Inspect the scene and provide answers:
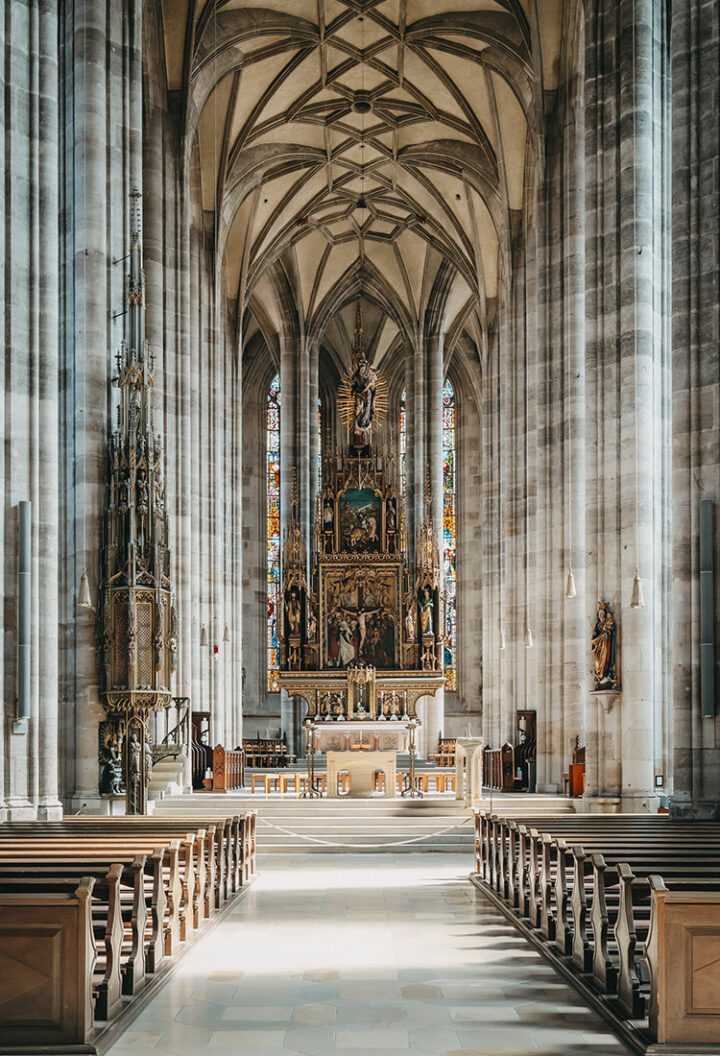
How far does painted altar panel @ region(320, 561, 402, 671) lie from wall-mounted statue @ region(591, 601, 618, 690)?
17097mm

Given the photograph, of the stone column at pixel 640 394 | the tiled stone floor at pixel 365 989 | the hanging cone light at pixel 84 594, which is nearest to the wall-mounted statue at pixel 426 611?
the stone column at pixel 640 394

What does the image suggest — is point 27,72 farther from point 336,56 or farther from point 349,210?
point 349,210

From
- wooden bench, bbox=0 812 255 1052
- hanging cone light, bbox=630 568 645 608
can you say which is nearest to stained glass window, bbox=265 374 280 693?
hanging cone light, bbox=630 568 645 608

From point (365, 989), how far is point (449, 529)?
39.1m

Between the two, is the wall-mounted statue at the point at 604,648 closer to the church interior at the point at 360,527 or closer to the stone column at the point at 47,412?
the church interior at the point at 360,527

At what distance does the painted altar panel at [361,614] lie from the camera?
3831cm

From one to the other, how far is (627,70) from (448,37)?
966 centimetres

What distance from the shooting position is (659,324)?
21.7 m

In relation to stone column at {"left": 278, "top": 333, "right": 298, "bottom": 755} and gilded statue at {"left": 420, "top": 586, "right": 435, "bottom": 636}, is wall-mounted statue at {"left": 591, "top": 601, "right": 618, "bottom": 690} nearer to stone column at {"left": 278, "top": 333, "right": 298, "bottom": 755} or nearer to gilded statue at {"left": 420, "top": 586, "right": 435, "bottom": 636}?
gilded statue at {"left": 420, "top": 586, "right": 435, "bottom": 636}

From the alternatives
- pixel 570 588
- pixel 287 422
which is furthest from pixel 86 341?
pixel 287 422

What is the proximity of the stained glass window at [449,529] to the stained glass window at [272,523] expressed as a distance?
19.0 ft

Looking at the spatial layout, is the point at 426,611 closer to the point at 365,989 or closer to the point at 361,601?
the point at 361,601

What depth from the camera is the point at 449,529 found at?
4734cm

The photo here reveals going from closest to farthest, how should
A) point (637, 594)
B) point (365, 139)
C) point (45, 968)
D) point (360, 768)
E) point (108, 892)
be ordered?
point (45, 968) → point (108, 892) → point (637, 594) → point (360, 768) → point (365, 139)
